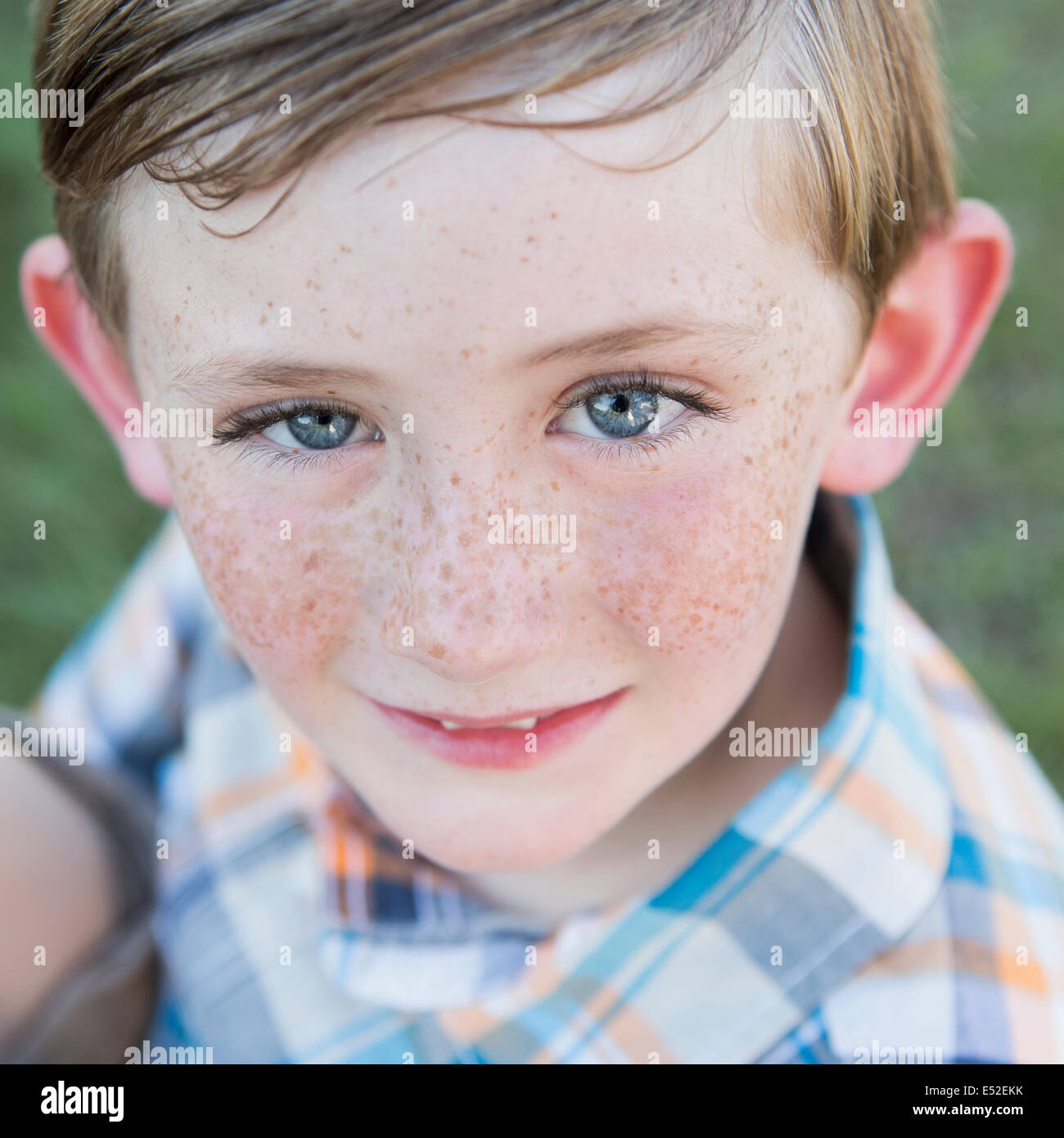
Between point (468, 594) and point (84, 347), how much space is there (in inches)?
22.9

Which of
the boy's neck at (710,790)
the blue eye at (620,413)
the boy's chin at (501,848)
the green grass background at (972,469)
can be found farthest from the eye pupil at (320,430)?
the green grass background at (972,469)

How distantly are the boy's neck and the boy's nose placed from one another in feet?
1.23

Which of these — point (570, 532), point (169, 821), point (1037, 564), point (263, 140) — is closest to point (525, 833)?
point (570, 532)

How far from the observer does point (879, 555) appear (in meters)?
1.20

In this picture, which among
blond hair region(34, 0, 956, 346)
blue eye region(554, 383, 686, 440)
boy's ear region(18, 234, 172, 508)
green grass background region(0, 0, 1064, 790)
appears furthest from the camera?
green grass background region(0, 0, 1064, 790)

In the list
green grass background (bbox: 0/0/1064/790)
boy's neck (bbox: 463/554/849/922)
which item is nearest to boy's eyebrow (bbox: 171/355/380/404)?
boy's neck (bbox: 463/554/849/922)

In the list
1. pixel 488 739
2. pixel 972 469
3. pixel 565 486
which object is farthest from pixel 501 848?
pixel 972 469

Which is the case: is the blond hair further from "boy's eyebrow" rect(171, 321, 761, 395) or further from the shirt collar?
the shirt collar

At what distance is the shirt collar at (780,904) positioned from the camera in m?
1.04

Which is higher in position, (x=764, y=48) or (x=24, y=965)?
(x=764, y=48)

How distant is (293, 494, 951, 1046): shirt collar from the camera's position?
3.43ft

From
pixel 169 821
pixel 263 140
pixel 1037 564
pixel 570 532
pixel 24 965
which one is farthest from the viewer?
pixel 1037 564

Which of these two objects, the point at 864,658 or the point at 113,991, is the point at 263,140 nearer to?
the point at 864,658
